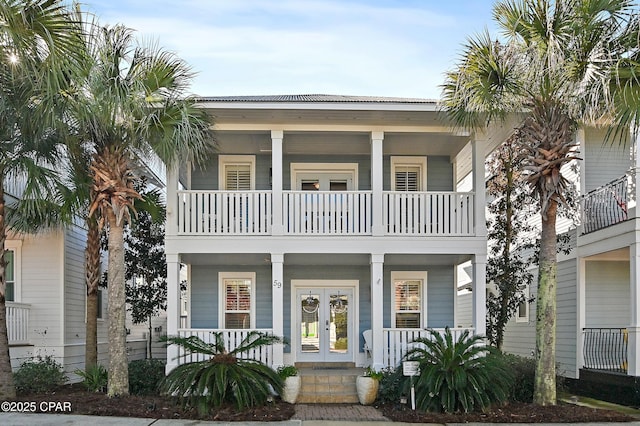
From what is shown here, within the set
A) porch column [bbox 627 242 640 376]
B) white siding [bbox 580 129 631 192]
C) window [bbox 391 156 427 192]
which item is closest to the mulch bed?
porch column [bbox 627 242 640 376]

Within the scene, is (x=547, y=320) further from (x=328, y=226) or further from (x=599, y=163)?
(x=599, y=163)

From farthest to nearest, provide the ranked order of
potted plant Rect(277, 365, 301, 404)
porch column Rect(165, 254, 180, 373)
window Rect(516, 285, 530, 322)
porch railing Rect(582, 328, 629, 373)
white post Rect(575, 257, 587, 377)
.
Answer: window Rect(516, 285, 530, 322) → white post Rect(575, 257, 587, 377) → porch railing Rect(582, 328, 629, 373) → porch column Rect(165, 254, 180, 373) → potted plant Rect(277, 365, 301, 404)

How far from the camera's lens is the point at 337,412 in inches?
452

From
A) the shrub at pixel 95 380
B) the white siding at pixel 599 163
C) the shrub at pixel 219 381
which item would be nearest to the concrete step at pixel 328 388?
the shrub at pixel 219 381

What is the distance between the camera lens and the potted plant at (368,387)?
12.2 m

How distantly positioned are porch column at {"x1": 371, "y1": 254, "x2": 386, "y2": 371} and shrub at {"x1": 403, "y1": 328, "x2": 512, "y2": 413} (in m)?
1.39

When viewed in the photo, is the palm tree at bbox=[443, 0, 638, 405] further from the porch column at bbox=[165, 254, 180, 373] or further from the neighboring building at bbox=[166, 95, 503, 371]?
the porch column at bbox=[165, 254, 180, 373]

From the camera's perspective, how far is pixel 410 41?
1291cm

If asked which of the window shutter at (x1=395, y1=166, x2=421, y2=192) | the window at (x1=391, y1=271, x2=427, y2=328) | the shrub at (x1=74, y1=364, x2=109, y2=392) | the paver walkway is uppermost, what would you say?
the window shutter at (x1=395, y1=166, x2=421, y2=192)

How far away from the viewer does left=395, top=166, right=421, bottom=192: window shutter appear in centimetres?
1542

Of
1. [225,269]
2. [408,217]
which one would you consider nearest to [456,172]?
[408,217]

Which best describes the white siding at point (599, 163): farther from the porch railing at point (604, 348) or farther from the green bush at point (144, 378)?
the green bush at point (144, 378)

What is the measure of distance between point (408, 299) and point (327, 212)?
11.7 ft

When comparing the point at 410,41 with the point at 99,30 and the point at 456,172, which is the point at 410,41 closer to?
the point at 456,172
